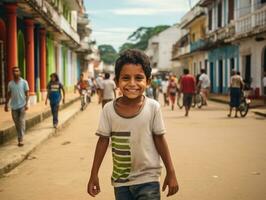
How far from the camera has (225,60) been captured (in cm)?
3456

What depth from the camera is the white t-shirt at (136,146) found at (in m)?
3.39

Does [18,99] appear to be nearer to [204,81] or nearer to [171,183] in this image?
[171,183]

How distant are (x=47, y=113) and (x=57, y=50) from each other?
51.7ft

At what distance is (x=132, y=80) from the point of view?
3420 millimetres

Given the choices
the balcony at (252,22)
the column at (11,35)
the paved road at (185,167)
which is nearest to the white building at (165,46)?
the balcony at (252,22)

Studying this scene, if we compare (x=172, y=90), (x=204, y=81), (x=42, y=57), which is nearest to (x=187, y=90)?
(x=172, y=90)

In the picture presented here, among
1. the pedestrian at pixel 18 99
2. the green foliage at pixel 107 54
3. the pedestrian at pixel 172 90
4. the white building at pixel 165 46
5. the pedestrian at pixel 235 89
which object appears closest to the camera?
the pedestrian at pixel 18 99

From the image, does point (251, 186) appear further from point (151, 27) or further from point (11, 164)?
point (151, 27)

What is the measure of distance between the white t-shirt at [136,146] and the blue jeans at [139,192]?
3cm

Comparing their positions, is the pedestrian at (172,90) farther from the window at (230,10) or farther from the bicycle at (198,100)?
the window at (230,10)

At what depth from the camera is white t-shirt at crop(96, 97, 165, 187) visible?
3.39 metres

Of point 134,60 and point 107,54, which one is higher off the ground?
point 107,54

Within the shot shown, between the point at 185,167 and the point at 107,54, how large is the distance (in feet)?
503

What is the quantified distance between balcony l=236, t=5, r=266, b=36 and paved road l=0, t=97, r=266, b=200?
11.5 metres
